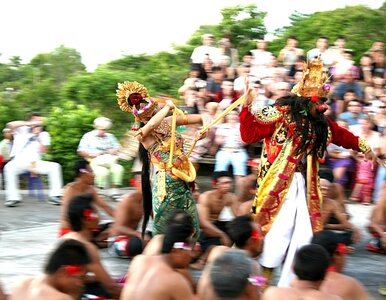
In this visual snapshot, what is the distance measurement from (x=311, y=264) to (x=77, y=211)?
205 cm

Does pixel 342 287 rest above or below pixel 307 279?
below

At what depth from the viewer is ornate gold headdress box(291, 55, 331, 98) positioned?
6.82 m

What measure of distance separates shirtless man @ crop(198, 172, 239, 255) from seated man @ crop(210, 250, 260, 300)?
4062 millimetres

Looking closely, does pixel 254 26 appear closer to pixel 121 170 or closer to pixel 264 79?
pixel 264 79

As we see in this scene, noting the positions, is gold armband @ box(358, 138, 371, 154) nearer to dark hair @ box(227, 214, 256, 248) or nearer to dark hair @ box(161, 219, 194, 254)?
dark hair @ box(227, 214, 256, 248)

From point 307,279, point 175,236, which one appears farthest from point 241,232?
point 307,279

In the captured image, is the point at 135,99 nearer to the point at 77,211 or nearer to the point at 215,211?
the point at 77,211

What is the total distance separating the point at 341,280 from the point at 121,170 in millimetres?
7199

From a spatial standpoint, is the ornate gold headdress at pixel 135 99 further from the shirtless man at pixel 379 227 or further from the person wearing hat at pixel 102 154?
the person wearing hat at pixel 102 154

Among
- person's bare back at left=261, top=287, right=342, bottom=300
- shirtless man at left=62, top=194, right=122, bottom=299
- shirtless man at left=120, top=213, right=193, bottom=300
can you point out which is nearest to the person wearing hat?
shirtless man at left=62, top=194, right=122, bottom=299

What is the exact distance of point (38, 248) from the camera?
877 centimetres

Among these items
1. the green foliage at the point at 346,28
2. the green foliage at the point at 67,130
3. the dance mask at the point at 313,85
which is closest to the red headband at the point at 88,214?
the dance mask at the point at 313,85

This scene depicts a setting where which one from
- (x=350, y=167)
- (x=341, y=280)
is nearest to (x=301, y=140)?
(x=341, y=280)

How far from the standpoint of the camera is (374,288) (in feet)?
24.5
